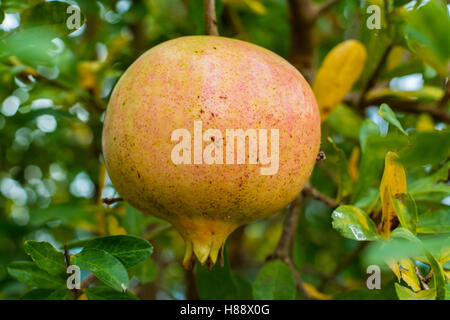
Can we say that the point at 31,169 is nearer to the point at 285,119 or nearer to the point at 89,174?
the point at 89,174

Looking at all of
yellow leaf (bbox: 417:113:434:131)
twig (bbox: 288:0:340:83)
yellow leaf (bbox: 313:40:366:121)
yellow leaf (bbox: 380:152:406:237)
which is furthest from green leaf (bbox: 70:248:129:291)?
yellow leaf (bbox: 417:113:434:131)

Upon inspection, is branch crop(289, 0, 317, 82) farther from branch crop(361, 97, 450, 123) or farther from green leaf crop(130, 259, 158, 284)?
green leaf crop(130, 259, 158, 284)

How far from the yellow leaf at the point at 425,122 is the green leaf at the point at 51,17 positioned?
1013mm

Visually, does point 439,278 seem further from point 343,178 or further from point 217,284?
point 217,284

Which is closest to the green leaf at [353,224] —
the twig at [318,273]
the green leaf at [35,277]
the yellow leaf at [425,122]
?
the green leaf at [35,277]

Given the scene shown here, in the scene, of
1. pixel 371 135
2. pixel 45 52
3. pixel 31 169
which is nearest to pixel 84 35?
pixel 31 169

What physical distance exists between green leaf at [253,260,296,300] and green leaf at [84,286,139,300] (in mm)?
270

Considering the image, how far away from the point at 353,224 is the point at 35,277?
1.88 ft

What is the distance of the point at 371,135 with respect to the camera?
94 cm

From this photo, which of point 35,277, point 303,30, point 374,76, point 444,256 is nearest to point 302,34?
point 303,30

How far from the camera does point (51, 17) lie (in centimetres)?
86

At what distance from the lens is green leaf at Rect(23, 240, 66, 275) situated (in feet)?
2.63

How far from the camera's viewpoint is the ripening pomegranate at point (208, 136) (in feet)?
2.27
